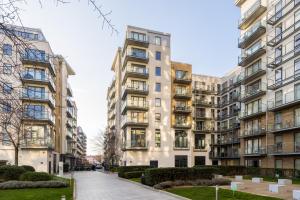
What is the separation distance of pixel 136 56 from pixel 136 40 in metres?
2.82

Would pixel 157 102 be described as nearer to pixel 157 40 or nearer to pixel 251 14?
pixel 157 40

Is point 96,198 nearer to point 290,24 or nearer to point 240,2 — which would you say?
point 290,24

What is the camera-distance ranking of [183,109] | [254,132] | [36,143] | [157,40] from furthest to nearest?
[183,109] → [157,40] → [36,143] → [254,132]

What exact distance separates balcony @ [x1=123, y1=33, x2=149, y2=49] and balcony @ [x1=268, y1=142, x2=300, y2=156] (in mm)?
27640

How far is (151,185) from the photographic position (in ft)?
82.2

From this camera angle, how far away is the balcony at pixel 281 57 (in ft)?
120

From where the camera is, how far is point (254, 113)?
4453 cm

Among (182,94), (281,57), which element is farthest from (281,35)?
(182,94)

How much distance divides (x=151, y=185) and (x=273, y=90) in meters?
24.4

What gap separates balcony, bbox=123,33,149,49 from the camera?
53969 millimetres

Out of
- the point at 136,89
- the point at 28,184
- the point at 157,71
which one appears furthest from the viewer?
the point at 157,71

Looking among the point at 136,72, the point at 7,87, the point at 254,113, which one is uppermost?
the point at 136,72

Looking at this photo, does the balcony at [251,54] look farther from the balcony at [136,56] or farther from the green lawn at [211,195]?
the green lawn at [211,195]

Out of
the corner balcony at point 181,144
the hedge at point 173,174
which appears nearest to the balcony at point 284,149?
the hedge at point 173,174
